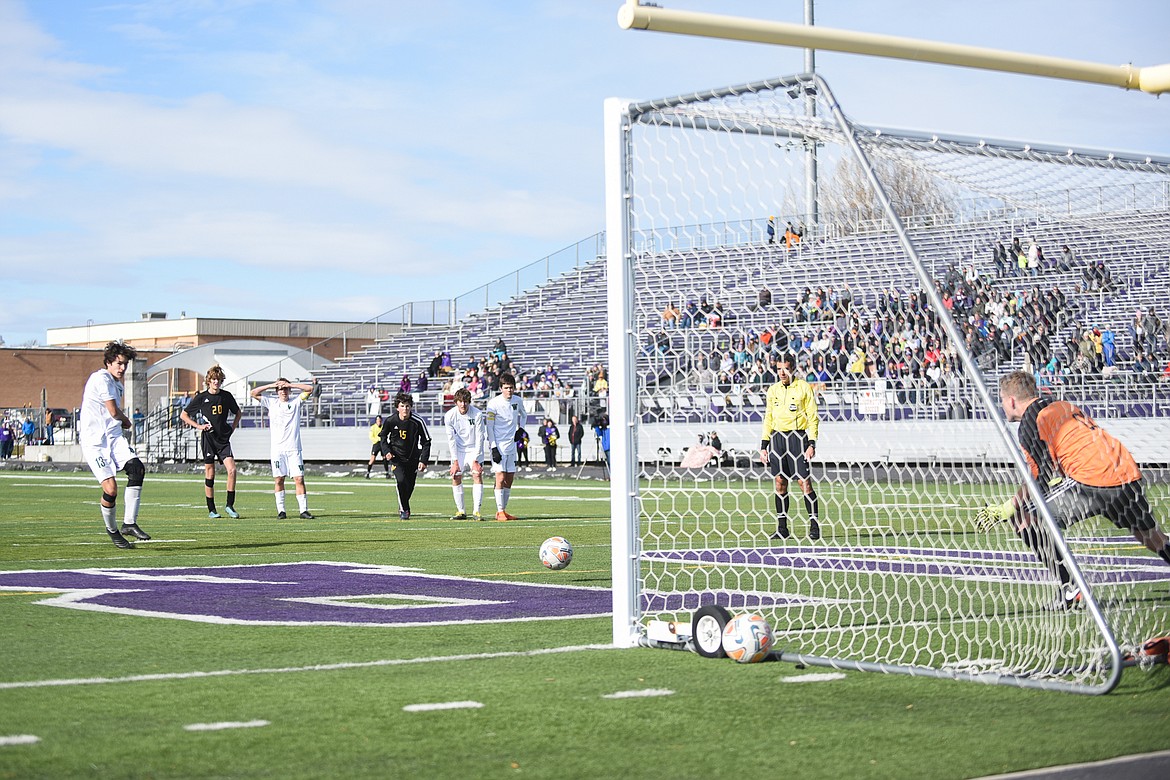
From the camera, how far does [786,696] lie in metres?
6.47

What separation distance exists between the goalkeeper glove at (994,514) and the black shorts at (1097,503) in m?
0.33

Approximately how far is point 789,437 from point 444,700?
10.3 metres

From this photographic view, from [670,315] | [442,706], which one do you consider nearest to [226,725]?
[442,706]

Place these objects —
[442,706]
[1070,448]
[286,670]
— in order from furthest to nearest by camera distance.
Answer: [1070,448], [286,670], [442,706]

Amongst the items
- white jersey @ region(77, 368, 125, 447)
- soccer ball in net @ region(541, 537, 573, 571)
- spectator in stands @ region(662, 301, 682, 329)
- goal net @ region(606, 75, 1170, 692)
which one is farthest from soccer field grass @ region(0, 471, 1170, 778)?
white jersey @ region(77, 368, 125, 447)

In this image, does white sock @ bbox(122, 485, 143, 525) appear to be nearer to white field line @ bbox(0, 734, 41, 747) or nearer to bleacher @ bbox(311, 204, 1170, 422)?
bleacher @ bbox(311, 204, 1170, 422)

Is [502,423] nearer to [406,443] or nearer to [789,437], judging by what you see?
[406,443]

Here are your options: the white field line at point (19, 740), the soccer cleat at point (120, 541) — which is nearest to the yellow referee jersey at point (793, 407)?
the soccer cleat at point (120, 541)

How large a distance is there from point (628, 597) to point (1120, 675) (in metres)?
2.75

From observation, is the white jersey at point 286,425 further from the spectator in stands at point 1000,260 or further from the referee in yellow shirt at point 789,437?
the spectator in stands at point 1000,260

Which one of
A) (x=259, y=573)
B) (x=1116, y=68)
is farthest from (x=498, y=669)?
(x=259, y=573)

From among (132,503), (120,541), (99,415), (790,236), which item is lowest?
(120,541)

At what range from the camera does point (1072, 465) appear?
28.6 ft

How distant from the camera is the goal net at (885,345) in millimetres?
8062
